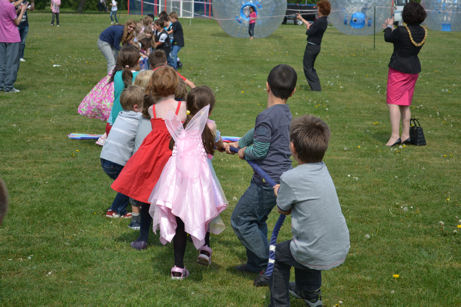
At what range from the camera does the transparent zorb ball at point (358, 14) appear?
20.1 m

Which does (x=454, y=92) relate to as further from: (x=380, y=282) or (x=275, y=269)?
(x=275, y=269)

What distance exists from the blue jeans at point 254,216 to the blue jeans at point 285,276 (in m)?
0.61

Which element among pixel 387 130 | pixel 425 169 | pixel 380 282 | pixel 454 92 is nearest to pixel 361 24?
pixel 454 92

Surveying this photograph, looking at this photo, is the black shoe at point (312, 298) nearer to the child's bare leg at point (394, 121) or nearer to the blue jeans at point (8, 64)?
the child's bare leg at point (394, 121)

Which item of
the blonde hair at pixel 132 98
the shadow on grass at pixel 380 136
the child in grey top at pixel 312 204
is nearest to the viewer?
the child in grey top at pixel 312 204

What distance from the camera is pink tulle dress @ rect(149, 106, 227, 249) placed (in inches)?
178

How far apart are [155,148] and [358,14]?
1719 centimetres

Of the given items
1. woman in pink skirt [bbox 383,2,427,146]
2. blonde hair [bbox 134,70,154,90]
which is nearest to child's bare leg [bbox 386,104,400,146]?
woman in pink skirt [bbox 383,2,427,146]

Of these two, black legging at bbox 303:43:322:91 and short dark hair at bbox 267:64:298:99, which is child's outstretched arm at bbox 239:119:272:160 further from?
black legging at bbox 303:43:322:91

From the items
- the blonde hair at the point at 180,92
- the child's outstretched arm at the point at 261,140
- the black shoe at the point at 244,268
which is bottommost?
the black shoe at the point at 244,268

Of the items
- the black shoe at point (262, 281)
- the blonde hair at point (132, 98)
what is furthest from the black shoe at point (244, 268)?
the blonde hair at point (132, 98)

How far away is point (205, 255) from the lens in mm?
5070

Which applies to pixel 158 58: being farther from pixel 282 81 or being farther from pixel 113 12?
pixel 113 12

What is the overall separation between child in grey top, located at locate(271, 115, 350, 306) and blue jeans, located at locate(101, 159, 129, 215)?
2664 mm
